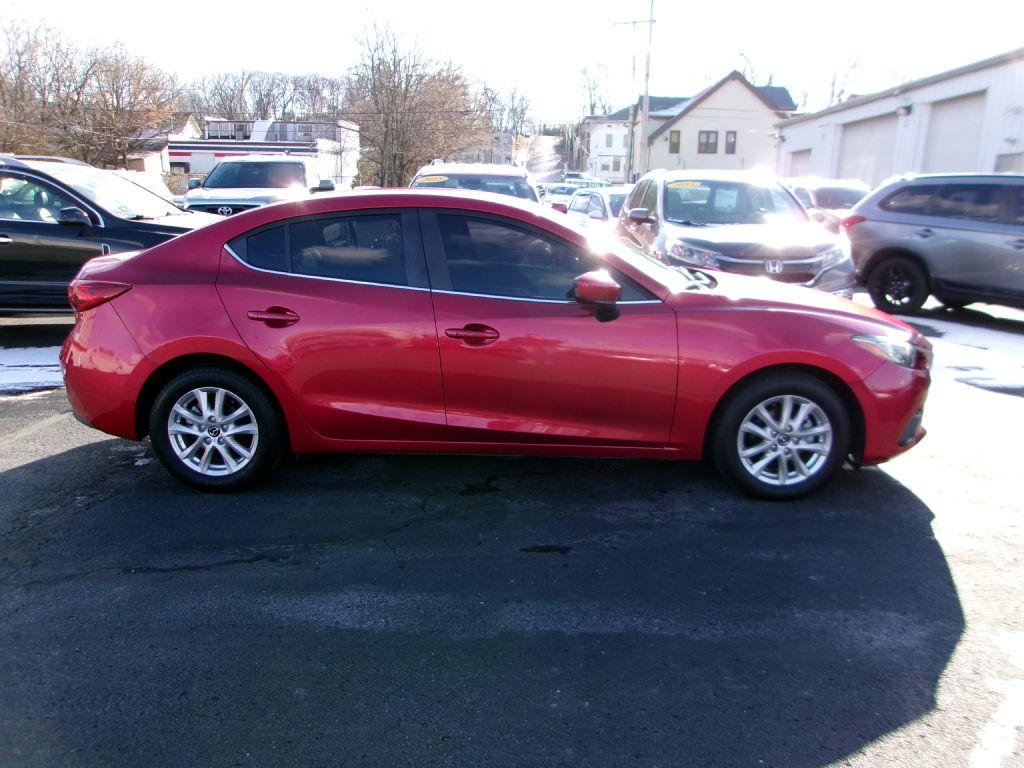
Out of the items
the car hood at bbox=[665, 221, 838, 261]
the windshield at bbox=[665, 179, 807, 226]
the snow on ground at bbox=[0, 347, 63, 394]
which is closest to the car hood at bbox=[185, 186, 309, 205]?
the snow on ground at bbox=[0, 347, 63, 394]


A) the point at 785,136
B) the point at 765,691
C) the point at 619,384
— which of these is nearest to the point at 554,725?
the point at 765,691

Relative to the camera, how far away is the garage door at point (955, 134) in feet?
72.0

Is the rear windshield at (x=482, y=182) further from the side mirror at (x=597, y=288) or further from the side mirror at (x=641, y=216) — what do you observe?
the side mirror at (x=597, y=288)

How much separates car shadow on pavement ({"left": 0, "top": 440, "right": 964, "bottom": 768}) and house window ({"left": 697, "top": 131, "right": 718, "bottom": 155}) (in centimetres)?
6000

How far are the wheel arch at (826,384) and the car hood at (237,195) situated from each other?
11.0 meters

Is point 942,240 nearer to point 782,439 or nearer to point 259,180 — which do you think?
point 782,439

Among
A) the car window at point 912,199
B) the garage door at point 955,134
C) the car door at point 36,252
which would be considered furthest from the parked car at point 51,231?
the garage door at point 955,134

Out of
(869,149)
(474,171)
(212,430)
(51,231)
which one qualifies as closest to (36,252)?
(51,231)

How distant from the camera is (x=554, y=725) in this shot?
8.96 feet

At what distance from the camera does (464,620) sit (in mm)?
3359

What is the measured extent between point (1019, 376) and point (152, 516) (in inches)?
277

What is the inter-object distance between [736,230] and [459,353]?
19.3 ft

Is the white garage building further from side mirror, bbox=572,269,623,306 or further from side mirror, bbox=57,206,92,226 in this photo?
side mirror, bbox=57,206,92,226

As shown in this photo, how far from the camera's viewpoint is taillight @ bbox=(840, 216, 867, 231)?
10711mm
